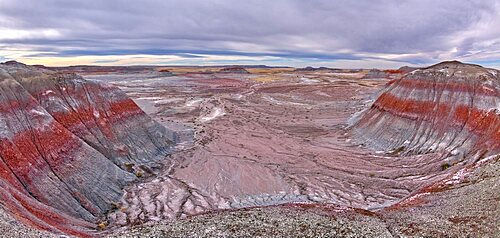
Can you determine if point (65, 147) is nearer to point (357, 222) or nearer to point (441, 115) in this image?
Result: point (357, 222)

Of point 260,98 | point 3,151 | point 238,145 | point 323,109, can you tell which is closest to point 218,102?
point 260,98

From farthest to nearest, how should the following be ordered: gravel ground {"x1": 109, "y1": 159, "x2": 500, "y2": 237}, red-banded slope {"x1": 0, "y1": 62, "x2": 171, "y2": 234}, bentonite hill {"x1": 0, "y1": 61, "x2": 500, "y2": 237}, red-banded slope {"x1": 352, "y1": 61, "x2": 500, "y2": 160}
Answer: red-banded slope {"x1": 352, "y1": 61, "x2": 500, "y2": 160} → red-banded slope {"x1": 0, "y1": 62, "x2": 171, "y2": 234} → bentonite hill {"x1": 0, "y1": 61, "x2": 500, "y2": 237} → gravel ground {"x1": 109, "y1": 159, "x2": 500, "y2": 237}

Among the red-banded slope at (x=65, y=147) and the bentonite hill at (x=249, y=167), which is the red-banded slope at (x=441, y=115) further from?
the red-banded slope at (x=65, y=147)

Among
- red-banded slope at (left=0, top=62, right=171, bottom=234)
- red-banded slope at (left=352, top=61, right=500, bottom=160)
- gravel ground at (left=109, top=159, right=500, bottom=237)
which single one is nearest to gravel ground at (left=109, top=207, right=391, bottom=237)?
gravel ground at (left=109, top=159, right=500, bottom=237)

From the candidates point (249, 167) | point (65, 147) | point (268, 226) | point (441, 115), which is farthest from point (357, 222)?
point (441, 115)

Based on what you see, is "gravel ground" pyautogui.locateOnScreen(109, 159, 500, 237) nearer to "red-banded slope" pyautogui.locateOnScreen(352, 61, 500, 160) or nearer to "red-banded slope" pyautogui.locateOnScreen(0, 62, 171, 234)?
"red-banded slope" pyautogui.locateOnScreen(0, 62, 171, 234)
